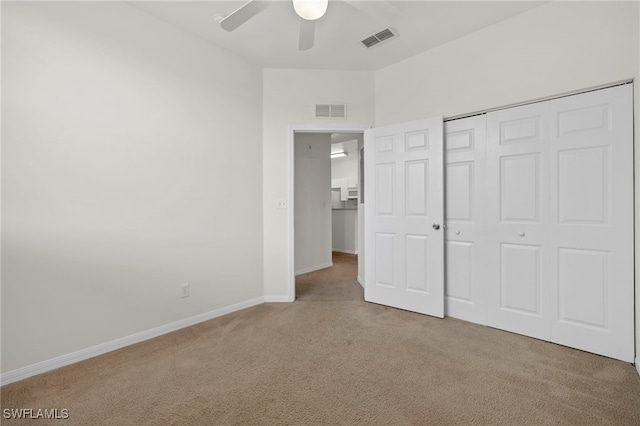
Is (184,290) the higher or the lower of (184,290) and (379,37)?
the lower

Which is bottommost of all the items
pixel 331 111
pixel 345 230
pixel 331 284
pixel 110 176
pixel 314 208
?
pixel 331 284

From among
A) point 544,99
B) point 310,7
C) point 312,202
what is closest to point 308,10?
point 310,7

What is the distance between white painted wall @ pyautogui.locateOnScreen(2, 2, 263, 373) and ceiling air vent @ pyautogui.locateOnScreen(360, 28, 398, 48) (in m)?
1.43

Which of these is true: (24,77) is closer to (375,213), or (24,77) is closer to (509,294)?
(375,213)

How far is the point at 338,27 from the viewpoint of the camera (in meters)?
2.70

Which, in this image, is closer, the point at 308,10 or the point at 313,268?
the point at 308,10

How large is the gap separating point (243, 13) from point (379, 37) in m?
1.52

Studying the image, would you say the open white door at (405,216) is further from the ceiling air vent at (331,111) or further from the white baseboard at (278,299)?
the white baseboard at (278,299)

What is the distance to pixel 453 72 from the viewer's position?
2932 mm

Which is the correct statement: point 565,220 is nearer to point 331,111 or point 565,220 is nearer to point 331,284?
point 331,111

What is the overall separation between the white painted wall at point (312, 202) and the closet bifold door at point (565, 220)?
3.01 meters

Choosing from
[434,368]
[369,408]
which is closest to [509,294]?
[434,368]

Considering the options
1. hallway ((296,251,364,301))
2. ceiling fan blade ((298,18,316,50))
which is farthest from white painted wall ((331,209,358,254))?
ceiling fan blade ((298,18,316,50))

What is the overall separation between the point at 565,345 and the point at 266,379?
2396mm
